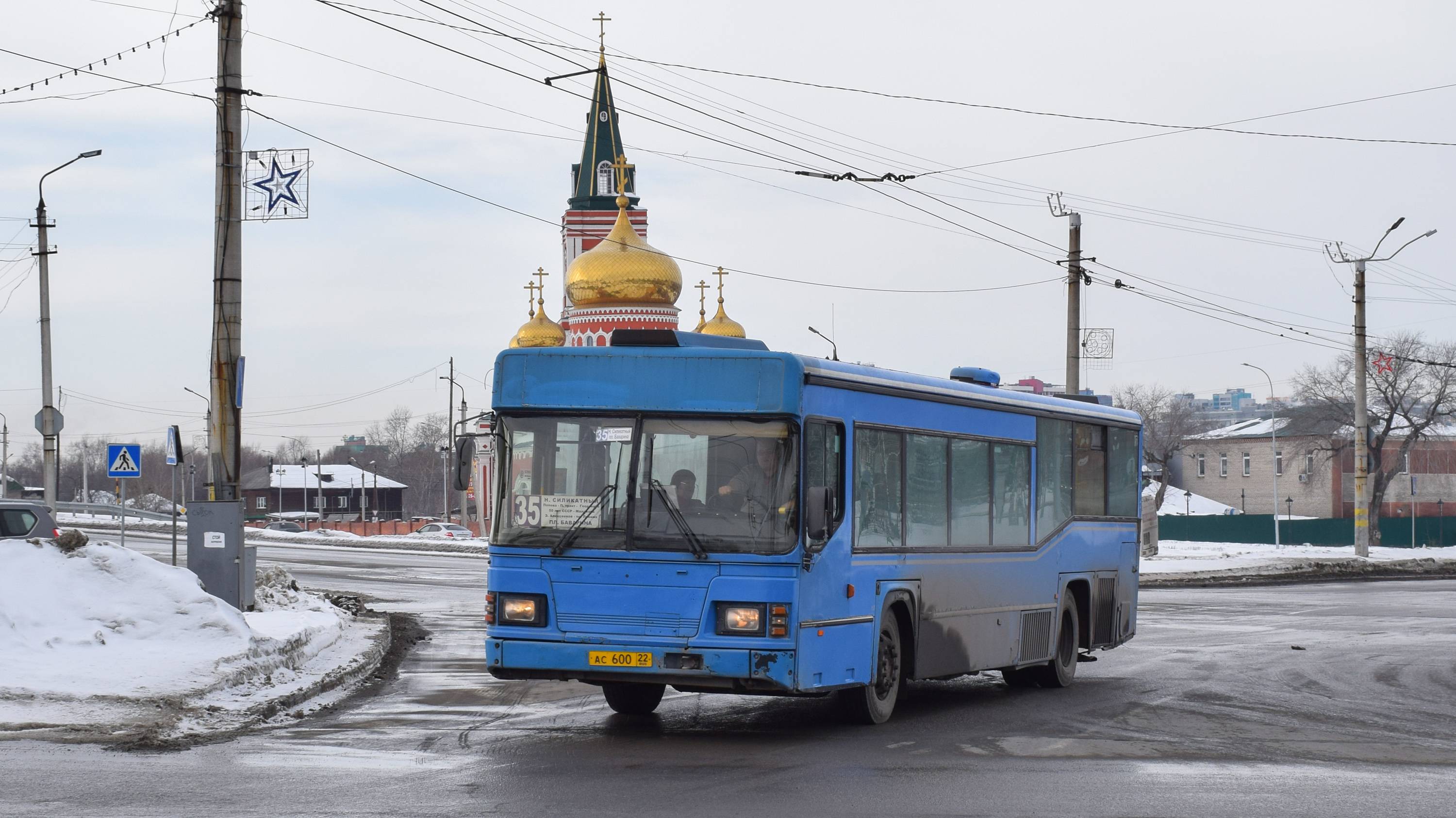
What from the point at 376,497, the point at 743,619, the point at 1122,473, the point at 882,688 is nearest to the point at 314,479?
the point at 376,497

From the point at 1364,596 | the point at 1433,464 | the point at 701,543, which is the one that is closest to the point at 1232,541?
the point at 1433,464

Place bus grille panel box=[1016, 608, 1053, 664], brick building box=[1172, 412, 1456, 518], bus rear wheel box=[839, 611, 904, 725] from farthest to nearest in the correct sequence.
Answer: brick building box=[1172, 412, 1456, 518] → bus grille panel box=[1016, 608, 1053, 664] → bus rear wheel box=[839, 611, 904, 725]

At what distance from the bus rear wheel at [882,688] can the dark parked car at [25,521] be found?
14.8m

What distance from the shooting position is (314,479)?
438 ft

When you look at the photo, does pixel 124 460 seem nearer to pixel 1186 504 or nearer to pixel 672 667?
pixel 672 667

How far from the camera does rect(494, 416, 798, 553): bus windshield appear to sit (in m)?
10.7

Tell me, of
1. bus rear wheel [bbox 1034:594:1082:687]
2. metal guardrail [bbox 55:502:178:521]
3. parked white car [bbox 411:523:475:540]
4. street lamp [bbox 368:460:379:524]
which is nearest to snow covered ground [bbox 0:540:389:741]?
bus rear wheel [bbox 1034:594:1082:687]

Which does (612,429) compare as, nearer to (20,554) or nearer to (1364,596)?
(20,554)

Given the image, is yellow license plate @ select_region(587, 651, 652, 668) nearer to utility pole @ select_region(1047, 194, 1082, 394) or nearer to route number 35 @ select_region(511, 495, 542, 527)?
route number 35 @ select_region(511, 495, 542, 527)

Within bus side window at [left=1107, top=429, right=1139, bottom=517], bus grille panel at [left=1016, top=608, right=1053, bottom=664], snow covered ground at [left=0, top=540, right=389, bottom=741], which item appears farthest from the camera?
bus side window at [left=1107, top=429, right=1139, bottom=517]

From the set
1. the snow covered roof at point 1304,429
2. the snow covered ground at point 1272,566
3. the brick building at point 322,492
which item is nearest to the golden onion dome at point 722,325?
the snow covered ground at point 1272,566

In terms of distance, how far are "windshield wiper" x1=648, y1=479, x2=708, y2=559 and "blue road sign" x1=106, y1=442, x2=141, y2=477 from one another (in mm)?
16783

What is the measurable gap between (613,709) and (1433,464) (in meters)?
90.2

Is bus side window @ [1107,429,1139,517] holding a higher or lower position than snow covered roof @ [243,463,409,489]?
higher
